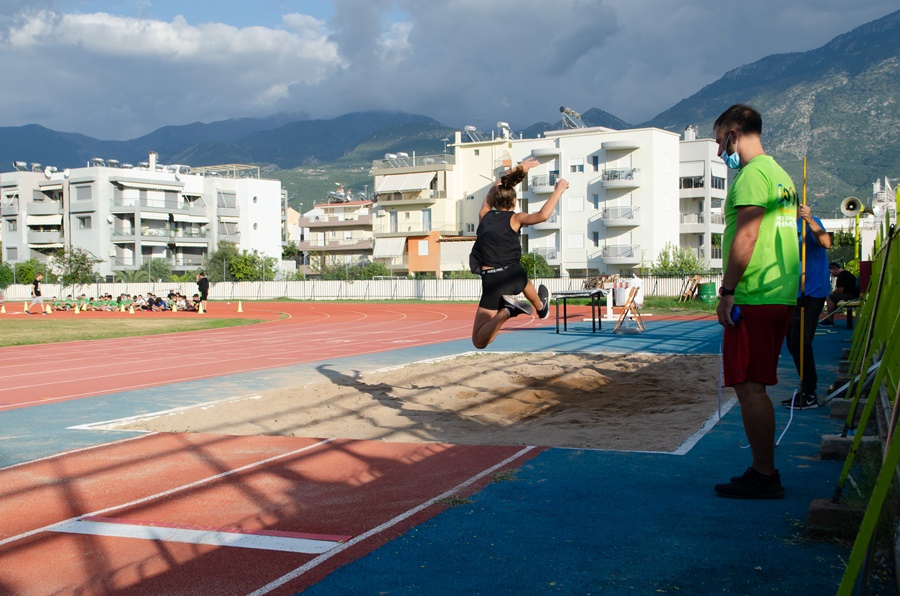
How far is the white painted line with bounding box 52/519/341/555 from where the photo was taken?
14.4 feet

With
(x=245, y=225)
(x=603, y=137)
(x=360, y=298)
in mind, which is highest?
(x=603, y=137)

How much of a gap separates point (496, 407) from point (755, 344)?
479cm

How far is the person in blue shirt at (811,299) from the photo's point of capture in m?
8.27

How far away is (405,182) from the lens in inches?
3236

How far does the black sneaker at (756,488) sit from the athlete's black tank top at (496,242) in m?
3.49

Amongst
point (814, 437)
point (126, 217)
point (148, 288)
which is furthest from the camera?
point (126, 217)

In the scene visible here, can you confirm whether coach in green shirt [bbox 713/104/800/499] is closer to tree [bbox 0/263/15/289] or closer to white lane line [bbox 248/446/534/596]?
white lane line [bbox 248/446/534/596]

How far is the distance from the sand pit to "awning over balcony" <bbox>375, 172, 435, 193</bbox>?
68605 millimetres

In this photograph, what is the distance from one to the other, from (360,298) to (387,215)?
30008 millimetres

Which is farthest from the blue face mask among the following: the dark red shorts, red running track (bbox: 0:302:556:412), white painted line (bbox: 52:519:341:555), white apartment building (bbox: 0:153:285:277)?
white apartment building (bbox: 0:153:285:277)

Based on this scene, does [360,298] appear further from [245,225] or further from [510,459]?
[510,459]

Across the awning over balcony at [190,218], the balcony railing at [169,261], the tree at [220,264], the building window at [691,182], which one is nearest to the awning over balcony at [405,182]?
the tree at [220,264]

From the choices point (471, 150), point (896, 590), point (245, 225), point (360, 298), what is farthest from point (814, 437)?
point (245, 225)

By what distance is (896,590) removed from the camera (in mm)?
3375
